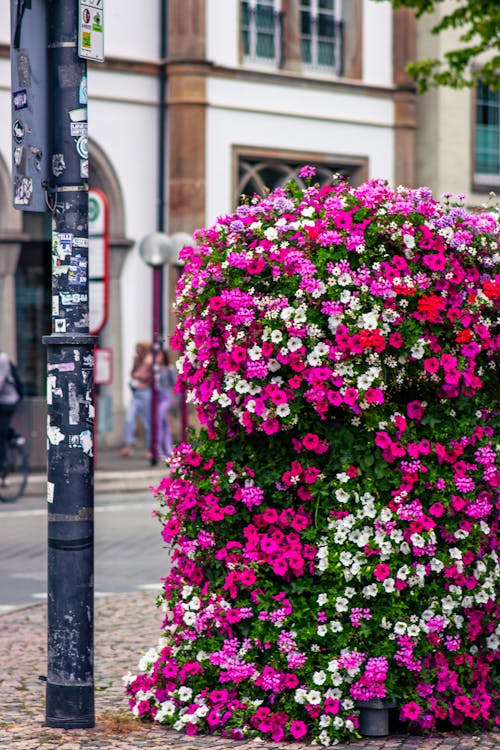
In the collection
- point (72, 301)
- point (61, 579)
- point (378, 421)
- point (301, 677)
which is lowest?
point (301, 677)

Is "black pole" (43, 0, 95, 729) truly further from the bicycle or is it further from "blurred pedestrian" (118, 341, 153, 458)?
"blurred pedestrian" (118, 341, 153, 458)

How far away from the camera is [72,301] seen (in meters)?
5.70

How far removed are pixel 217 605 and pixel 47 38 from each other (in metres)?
2.18

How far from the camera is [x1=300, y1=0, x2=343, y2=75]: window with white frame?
26.4m

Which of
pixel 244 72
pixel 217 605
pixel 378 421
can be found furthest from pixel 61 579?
pixel 244 72

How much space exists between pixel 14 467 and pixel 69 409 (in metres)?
11.7

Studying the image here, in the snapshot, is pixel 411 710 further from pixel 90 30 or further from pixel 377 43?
pixel 377 43

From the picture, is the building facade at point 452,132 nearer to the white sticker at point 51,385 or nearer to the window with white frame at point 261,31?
the window with white frame at point 261,31

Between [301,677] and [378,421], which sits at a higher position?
[378,421]

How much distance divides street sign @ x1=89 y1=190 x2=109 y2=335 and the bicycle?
2.31m

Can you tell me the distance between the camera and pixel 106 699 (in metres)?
6.42

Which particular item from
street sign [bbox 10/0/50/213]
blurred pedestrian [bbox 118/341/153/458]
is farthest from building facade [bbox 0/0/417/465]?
street sign [bbox 10/0/50/213]

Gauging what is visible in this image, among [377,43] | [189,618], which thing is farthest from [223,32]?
[189,618]

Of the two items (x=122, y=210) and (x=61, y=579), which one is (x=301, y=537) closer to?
(x=61, y=579)
